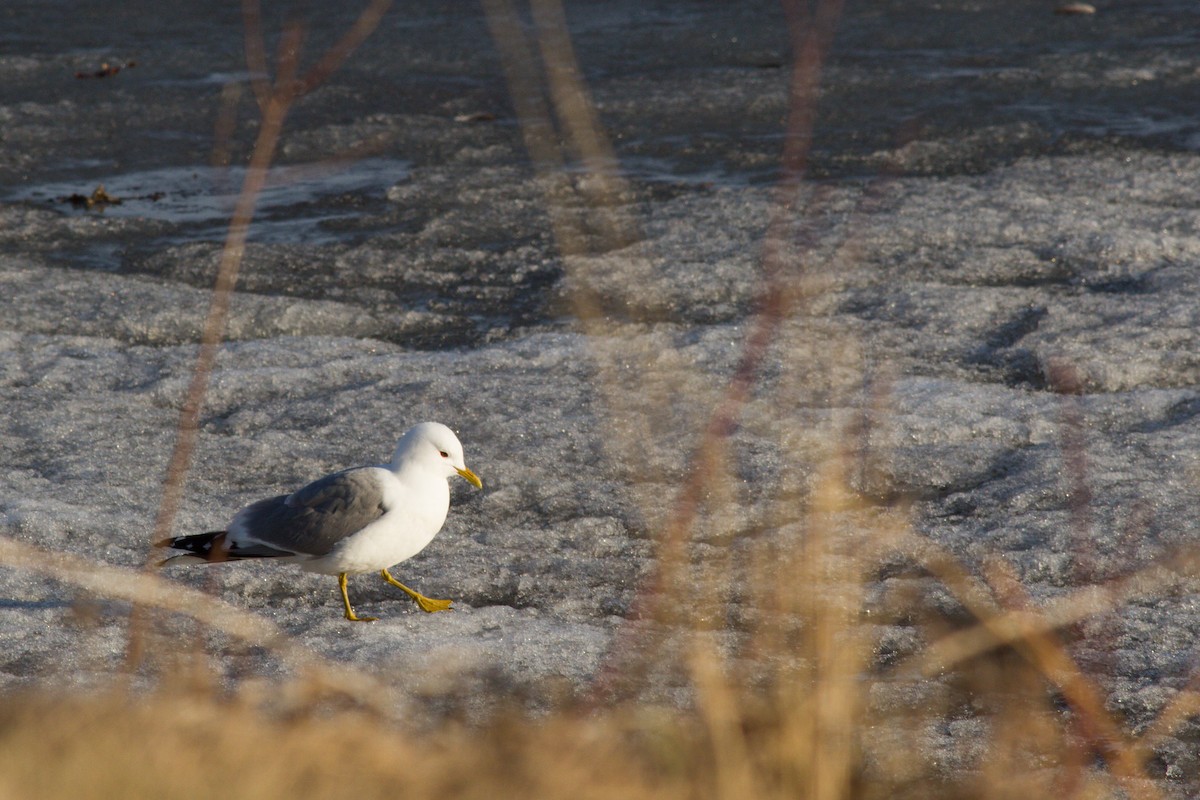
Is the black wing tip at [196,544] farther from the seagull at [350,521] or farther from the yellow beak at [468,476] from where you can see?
the yellow beak at [468,476]

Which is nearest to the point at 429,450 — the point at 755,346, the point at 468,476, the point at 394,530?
the point at 468,476

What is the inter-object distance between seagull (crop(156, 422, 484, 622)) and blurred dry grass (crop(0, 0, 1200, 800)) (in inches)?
8.5

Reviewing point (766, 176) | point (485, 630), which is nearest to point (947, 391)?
point (485, 630)

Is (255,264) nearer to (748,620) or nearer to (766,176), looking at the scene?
(766,176)

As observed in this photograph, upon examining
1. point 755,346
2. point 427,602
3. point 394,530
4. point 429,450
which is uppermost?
point 755,346

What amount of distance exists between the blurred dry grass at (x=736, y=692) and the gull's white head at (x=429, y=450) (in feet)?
2.16

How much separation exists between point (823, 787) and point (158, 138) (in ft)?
30.6

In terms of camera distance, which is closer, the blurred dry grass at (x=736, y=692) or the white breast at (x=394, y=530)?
the blurred dry grass at (x=736, y=692)

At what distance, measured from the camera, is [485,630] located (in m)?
4.10

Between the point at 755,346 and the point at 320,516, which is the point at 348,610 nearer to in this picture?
the point at 320,516

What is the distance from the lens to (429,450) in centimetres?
411

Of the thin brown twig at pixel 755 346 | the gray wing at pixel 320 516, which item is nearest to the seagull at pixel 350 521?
the gray wing at pixel 320 516

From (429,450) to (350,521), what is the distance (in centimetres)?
34

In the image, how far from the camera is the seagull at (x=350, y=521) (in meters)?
3.93
